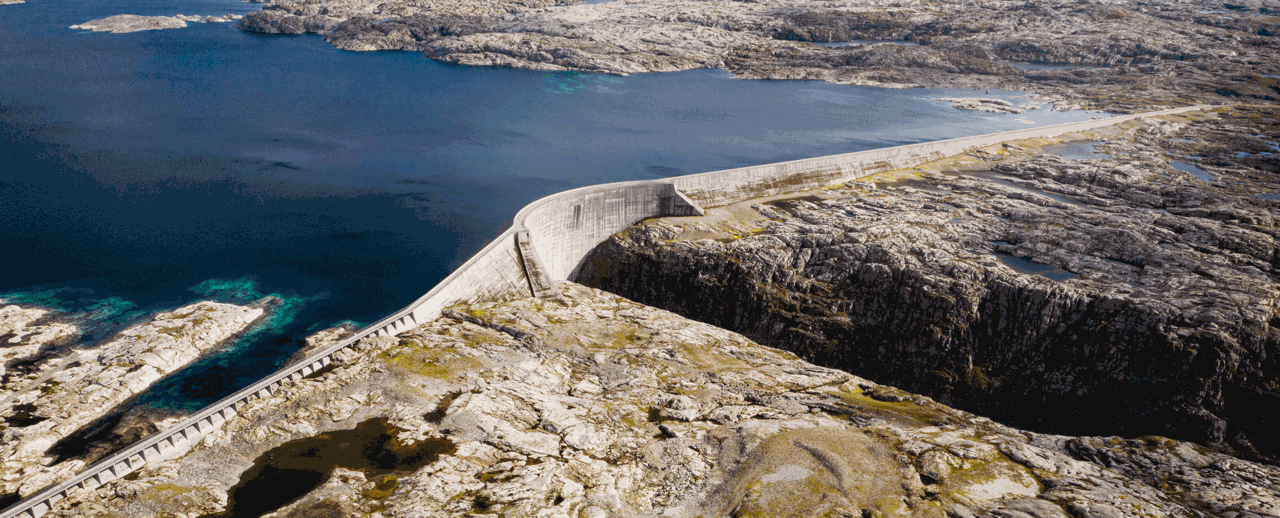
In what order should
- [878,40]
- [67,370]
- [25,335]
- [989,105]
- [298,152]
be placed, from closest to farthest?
1. [67,370]
2. [25,335]
3. [298,152]
4. [989,105]
5. [878,40]

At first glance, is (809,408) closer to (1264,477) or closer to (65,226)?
(1264,477)

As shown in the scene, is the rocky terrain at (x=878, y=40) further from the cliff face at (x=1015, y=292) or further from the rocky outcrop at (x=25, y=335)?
the rocky outcrop at (x=25, y=335)

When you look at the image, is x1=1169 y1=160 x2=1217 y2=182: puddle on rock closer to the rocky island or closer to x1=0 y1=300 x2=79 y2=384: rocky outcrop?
the rocky island

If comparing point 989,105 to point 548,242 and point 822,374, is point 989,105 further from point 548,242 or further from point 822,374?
point 548,242

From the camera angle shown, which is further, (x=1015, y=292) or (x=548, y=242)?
(x=548, y=242)

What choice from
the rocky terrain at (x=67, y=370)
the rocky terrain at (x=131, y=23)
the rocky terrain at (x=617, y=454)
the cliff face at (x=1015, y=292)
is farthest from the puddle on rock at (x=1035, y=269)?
the rocky terrain at (x=131, y=23)

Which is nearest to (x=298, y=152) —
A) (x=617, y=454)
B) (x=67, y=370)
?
(x=67, y=370)

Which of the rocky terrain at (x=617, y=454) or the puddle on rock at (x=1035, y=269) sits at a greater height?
the puddle on rock at (x=1035, y=269)
